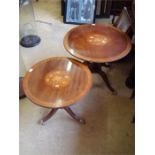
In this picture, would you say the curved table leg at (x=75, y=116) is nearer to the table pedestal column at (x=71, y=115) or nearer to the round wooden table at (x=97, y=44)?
the table pedestal column at (x=71, y=115)

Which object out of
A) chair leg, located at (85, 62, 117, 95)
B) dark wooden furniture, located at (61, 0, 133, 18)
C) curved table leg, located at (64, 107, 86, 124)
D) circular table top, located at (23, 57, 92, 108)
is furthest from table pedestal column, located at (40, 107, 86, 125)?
dark wooden furniture, located at (61, 0, 133, 18)

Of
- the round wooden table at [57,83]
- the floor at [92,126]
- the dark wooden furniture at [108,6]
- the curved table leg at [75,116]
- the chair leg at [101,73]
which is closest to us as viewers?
the round wooden table at [57,83]

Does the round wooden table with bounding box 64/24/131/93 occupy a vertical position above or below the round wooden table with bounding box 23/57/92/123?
above

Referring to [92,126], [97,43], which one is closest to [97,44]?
[97,43]

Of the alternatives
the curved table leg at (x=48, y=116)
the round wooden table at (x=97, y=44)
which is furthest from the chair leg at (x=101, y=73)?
the curved table leg at (x=48, y=116)

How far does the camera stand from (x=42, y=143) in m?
1.72

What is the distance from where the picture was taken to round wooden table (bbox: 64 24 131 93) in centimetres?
174

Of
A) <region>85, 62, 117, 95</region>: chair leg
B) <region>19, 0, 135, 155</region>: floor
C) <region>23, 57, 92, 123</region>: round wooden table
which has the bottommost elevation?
<region>19, 0, 135, 155</region>: floor

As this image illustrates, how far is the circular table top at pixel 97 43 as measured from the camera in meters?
1.75

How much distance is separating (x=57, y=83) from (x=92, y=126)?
51 cm

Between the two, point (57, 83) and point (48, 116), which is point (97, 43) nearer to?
point (57, 83)

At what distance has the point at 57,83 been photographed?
1.57m

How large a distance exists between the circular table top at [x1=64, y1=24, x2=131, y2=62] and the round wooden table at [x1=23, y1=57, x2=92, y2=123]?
4.5 inches

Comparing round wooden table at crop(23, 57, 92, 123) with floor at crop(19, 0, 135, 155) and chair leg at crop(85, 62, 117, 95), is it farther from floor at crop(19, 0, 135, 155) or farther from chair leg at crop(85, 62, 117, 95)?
chair leg at crop(85, 62, 117, 95)
